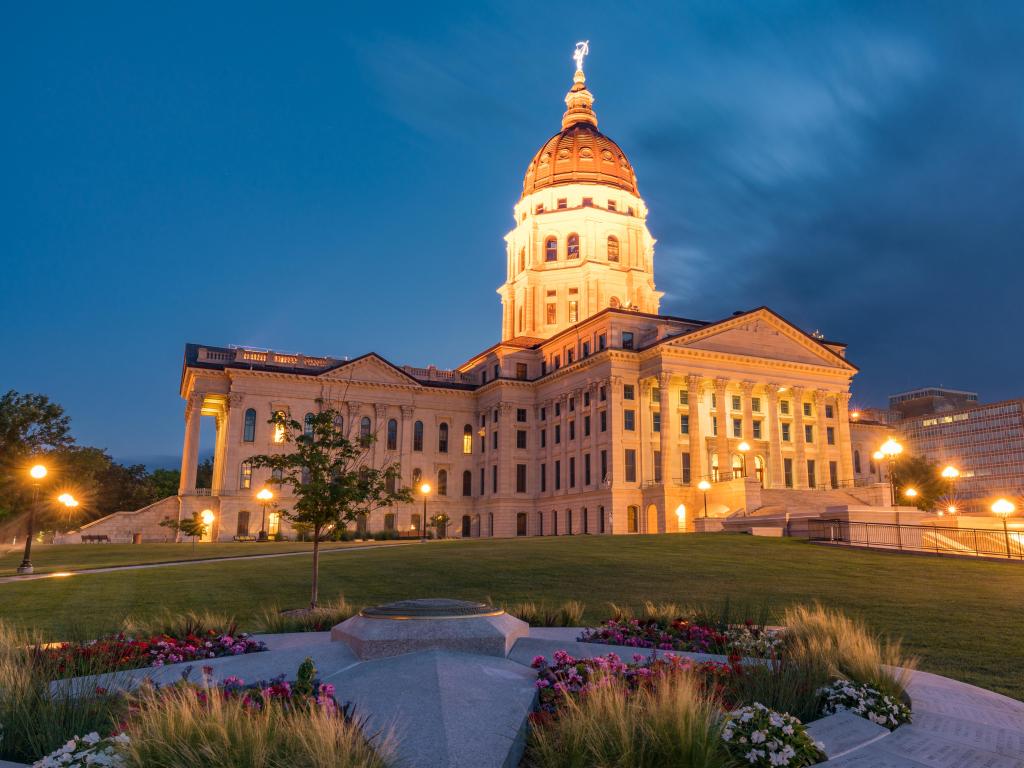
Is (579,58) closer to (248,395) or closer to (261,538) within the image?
(248,395)

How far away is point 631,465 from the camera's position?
238ft

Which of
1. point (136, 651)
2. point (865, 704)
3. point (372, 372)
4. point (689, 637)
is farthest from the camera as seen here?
point (372, 372)

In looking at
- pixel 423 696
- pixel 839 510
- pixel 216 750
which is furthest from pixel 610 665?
pixel 839 510

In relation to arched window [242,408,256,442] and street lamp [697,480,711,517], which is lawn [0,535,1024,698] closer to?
street lamp [697,480,711,517]

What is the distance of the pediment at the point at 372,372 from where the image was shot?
3396 inches

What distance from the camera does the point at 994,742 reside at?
7664 millimetres

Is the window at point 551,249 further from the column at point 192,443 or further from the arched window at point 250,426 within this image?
the column at point 192,443

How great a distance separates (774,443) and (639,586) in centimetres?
5285

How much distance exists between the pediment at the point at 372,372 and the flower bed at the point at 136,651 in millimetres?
74056

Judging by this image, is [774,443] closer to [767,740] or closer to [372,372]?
[372,372]

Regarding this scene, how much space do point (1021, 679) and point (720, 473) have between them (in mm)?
60031

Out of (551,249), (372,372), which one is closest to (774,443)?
(372,372)

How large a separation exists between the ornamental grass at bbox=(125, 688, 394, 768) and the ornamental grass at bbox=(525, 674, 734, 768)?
1.43 metres

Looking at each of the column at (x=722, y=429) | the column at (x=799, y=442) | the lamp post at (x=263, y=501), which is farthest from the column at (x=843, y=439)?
the lamp post at (x=263, y=501)
